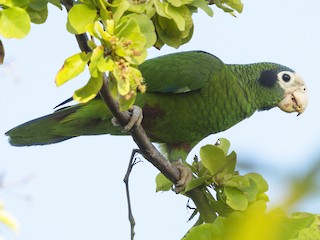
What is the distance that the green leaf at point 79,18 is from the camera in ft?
3.28

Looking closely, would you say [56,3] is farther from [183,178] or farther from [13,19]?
[183,178]

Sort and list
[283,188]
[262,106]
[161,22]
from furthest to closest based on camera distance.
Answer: [262,106] → [161,22] → [283,188]

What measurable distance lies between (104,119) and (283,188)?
7.90 ft

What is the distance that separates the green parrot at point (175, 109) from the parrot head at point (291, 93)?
27 cm

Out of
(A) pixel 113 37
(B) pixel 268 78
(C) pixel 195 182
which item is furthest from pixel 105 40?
(B) pixel 268 78

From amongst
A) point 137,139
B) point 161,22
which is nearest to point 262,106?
point 137,139

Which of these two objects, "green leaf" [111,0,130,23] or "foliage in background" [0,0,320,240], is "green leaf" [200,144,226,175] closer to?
"foliage in background" [0,0,320,240]

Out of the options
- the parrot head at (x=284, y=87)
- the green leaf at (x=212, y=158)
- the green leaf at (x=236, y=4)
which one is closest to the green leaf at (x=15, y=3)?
the green leaf at (x=236, y=4)

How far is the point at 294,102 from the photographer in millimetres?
3291

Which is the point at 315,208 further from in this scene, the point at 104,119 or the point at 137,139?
the point at 104,119

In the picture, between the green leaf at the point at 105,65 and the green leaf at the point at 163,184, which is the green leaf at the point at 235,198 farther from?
the green leaf at the point at 105,65

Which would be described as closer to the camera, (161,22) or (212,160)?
(161,22)

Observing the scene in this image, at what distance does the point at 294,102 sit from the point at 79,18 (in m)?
2.51

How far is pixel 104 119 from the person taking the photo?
102 inches
